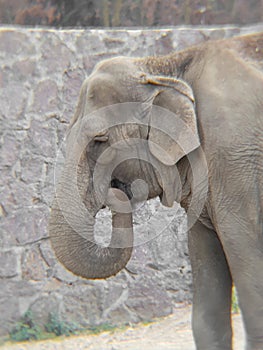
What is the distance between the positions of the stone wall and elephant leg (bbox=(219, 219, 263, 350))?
2533mm

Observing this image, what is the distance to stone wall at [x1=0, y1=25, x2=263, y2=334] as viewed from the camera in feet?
18.9

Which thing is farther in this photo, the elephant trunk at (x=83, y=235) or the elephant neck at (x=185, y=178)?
the elephant neck at (x=185, y=178)

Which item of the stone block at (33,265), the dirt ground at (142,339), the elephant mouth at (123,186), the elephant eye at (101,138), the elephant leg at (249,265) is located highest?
the elephant eye at (101,138)

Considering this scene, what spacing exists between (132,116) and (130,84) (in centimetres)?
17

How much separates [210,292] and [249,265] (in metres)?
0.62

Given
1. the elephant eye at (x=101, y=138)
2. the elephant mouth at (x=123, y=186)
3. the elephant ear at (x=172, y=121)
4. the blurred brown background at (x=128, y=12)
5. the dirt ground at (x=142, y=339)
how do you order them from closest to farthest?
the elephant ear at (x=172, y=121)
the elephant eye at (x=101, y=138)
the elephant mouth at (x=123, y=186)
the dirt ground at (x=142, y=339)
the blurred brown background at (x=128, y=12)

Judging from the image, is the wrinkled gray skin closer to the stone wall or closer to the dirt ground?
the dirt ground

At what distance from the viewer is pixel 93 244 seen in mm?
3752

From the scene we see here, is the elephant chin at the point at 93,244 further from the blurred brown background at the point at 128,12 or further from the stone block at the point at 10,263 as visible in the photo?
the blurred brown background at the point at 128,12

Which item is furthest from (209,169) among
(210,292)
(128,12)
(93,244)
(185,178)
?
(128,12)

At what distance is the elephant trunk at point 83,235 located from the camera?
12.0ft

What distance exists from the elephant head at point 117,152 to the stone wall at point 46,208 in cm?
204

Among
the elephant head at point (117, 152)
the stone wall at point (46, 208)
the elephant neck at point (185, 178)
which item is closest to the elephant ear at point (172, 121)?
the elephant head at point (117, 152)

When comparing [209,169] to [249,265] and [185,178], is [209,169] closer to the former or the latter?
[185,178]
